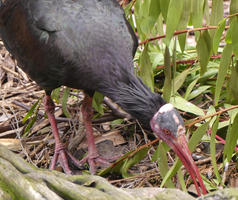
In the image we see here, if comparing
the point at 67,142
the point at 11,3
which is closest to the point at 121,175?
the point at 67,142

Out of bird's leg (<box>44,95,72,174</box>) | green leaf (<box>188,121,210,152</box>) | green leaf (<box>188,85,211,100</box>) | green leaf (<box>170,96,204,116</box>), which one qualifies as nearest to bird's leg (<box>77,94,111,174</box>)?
bird's leg (<box>44,95,72,174</box>)

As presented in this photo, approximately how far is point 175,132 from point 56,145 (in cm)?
128

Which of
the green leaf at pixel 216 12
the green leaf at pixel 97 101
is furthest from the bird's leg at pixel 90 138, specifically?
the green leaf at pixel 216 12

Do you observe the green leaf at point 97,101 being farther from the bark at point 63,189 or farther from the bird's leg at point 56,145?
the bark at point 63,189

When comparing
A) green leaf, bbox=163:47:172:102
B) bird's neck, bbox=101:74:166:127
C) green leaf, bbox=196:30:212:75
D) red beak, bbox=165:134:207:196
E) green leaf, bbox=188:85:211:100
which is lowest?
red beak, bbox=165:134:207:196

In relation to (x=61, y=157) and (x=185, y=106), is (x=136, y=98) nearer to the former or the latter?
(x=185, y=106)

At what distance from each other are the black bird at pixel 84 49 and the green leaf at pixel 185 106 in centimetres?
36

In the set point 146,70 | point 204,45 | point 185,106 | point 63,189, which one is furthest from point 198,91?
point 63,189

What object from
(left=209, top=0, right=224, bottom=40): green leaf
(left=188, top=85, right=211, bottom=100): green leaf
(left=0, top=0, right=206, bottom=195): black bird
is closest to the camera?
(left=209, top=0, right=224, bottom=40): green leaf

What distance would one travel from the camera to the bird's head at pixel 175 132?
316cm

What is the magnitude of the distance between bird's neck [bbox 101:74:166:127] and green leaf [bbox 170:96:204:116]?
12.0 inches

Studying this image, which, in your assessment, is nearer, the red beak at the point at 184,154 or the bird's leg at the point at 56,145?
the red beak at the point at 184,154

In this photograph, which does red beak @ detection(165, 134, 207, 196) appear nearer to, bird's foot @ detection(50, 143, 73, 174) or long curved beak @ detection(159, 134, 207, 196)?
long curved beak @ detection(159, 134, 207, 196)

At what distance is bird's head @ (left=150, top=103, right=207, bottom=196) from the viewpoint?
3.16 metres
